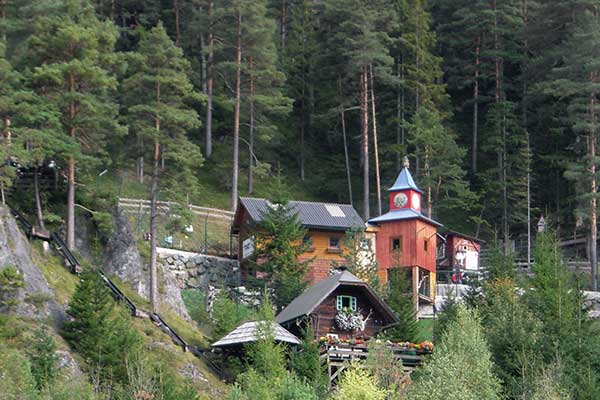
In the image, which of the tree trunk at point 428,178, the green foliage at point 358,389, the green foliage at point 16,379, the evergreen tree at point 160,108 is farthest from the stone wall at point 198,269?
the green foliage at point 16,379

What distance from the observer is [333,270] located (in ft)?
197

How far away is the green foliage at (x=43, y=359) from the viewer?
131 feet

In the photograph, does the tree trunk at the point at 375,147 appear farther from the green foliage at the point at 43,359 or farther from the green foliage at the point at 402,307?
the green foliage at the point at 43,359

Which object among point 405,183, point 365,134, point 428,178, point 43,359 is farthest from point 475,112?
point 43,359

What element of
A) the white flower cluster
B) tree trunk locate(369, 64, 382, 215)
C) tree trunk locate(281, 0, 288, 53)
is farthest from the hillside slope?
tree trunk locate(281, 0, 288, 53)

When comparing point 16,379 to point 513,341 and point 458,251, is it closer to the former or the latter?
point 513,341

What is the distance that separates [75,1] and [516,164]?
28.6 m

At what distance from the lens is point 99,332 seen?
140ft

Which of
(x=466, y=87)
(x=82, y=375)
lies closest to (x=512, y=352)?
(x=82, y=375)

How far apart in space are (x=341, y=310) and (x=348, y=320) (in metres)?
0.49

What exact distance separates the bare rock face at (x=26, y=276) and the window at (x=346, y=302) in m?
11.2

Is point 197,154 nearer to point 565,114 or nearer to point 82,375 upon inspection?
point 82,375

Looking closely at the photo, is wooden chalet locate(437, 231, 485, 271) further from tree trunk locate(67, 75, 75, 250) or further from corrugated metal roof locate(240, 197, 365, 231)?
tree trunk locate(67, 75, 75, 250)

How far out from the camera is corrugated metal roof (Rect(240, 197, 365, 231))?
62.2 m
